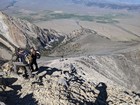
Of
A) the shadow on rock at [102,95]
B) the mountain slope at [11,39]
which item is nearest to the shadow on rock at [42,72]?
the shadow on rock at [102,95]

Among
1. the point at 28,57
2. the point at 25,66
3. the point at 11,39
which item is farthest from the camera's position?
the point at 11,39

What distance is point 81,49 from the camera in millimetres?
48594

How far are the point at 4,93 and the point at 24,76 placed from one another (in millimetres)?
2350

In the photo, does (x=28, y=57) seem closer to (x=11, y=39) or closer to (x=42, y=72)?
(x=42, y=72)

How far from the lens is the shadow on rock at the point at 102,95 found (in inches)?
802

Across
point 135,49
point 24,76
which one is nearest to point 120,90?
point 24,76

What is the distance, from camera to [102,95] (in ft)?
69.8

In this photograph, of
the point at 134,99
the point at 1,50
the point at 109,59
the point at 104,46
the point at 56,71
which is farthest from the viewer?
the point at 104,46

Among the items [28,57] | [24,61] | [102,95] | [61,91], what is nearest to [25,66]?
[24,61]

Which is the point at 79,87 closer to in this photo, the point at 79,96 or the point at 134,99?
the point at 79,96

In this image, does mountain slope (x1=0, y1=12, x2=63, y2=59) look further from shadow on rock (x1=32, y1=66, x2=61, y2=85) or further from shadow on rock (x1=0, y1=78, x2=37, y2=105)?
shadow on rock (x1=0, y1=78, x2=37, y2=105)

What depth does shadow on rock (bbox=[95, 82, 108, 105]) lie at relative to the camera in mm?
20375

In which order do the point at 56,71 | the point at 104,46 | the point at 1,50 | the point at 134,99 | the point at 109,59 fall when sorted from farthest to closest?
the point at 104,46
the point at 1,50
the point at 109,59
the point at 56,71
the point at 134,99

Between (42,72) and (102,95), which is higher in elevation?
(42,72)
